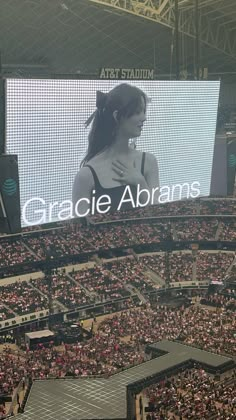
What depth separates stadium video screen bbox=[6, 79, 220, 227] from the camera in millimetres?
29859

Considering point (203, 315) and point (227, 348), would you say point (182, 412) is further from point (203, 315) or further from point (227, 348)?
point (203, 315)

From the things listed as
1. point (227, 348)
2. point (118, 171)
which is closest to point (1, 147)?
point (118, 171)

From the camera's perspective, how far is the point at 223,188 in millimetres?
42000

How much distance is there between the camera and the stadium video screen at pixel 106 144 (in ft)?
98.0

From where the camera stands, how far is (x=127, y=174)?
33750 mm

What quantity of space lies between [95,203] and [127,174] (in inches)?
90.1

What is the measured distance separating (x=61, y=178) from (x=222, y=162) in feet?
40.2

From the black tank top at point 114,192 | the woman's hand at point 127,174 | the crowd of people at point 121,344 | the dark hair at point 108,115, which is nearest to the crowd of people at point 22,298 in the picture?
the crowd of people at point 121,344

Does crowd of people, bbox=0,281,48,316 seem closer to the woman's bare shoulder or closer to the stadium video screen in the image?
the stadium video screen

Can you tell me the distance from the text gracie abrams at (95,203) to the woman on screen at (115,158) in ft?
0.17

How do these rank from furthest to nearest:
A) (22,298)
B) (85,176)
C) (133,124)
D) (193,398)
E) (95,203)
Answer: (22,298), (133,124), (95,203), (85,176), (193,398)

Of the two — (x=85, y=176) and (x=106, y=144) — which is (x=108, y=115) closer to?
(x=106, y=144)

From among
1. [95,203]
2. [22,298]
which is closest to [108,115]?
[95,203]

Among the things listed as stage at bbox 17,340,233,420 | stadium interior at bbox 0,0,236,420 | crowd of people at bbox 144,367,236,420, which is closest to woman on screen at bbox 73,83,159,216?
stadium interior at bbox 0,0,236,420
